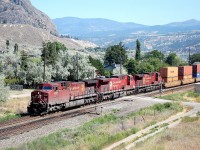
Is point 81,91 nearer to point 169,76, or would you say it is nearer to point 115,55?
point 169,76

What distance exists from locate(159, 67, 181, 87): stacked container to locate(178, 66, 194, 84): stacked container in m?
1.76

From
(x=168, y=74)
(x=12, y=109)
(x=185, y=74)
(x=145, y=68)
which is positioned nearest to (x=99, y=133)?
(x=12, y=109)

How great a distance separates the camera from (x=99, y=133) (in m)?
27.6

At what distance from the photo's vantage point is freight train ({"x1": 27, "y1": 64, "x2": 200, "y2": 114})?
37.8m

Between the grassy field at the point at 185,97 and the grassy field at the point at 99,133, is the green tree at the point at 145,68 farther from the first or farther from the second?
the grassy field at the point at 99,133

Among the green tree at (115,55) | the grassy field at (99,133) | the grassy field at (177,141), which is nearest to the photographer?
the grassy field at (177,141)

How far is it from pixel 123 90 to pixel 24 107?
17.1m

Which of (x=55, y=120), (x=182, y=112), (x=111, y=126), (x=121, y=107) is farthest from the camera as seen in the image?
(x=121, y=107)

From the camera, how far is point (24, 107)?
45.3 meters

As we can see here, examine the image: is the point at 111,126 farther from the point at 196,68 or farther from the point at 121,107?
the point at 196,68

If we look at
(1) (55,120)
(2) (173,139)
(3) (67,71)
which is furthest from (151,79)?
(2) (173,139)

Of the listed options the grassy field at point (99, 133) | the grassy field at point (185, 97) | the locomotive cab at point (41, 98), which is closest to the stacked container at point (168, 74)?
the grassy field at point (185, 97)

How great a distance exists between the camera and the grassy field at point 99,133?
23859mm

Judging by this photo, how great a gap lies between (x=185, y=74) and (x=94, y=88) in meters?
34.2
